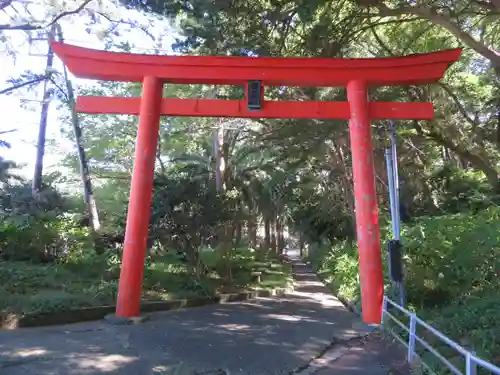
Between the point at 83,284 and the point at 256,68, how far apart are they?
6.32m

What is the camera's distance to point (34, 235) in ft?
42.0

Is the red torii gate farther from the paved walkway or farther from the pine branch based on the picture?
the pine branch

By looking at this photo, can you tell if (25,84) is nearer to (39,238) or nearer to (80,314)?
(39,238)

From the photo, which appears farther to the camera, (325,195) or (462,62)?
(325,195)

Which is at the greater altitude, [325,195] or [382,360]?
[325,195]

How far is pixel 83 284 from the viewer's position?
36.1 ft

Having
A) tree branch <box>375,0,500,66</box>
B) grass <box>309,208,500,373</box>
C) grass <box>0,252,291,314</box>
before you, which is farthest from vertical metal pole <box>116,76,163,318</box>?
tree branch <box>375,0,500,66</box>

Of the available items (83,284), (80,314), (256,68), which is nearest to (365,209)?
(256,68)

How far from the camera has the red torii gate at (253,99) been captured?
9.38m

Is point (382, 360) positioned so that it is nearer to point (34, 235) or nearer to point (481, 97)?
point (34, 235)

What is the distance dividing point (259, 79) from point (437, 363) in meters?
6.30

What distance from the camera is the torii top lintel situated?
31.3 feet

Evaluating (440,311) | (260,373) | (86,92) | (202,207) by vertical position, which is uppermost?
(86,92)

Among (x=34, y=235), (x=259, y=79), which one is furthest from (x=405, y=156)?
(x=34, y=235)
